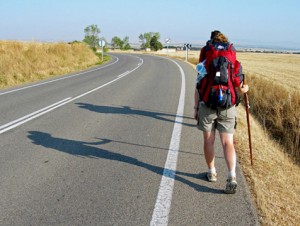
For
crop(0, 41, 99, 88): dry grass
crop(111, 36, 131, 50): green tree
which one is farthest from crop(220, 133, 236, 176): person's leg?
crop(111, 36, 131, 50): green tree

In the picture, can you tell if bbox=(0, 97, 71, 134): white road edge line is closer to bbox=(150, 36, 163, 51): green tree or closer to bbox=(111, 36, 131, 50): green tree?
bbox=(150, 36, 163, 51): green tree

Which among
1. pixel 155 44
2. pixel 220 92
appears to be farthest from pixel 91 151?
pixel 155 44

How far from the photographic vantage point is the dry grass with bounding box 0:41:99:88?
741 inches

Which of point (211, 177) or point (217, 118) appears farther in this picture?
point (211, 177)

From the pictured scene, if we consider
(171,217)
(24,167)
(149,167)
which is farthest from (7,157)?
(171,217)

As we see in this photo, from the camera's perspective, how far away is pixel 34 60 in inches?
990

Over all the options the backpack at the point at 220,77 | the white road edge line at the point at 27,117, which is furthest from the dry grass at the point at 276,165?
the white road edge line at the point at 27,117

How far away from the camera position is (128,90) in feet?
40.0

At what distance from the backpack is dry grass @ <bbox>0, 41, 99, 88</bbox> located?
1380 centimetres

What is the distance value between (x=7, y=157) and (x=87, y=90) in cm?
747

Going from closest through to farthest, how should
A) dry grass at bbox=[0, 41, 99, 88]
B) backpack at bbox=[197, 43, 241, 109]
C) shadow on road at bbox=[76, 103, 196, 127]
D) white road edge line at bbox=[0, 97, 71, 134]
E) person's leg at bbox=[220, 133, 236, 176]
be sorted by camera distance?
backpack at bbox=[197, 43, 241, 109], person's leg at bbox=[220, 133, 236, 176], white road edge line at bbox=[0, 97, 71, 134], shadow on road at bbox=[76, 103, 196, 127], dry grass at bbox=[0, 41, 99, 88]

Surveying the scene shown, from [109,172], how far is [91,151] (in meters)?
0.97

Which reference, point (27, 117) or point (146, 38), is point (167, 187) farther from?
point (146, 38)

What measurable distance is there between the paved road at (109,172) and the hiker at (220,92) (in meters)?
0.54
